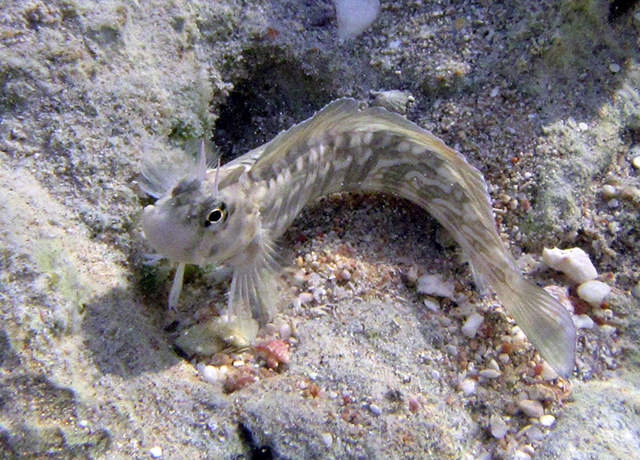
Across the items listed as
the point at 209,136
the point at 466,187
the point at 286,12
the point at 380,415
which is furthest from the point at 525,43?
the point at 380,415

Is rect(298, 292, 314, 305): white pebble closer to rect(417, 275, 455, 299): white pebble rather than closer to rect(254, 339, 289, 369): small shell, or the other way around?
rect(254, 339, 289, 369): small shell

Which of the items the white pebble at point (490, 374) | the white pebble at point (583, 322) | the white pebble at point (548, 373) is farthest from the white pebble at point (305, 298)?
the white pebble at point (583, 322)

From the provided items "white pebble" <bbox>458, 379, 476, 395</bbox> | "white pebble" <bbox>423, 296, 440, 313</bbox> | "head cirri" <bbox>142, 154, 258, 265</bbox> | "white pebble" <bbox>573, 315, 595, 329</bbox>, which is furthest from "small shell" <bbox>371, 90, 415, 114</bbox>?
"white pebble" <bbox>458, 379, 476, 395</bbox>

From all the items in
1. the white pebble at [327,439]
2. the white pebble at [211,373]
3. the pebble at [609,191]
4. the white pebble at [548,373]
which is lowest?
the white pebble at [211,373]

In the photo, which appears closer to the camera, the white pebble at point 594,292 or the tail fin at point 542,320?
the tail fin at point 542,320

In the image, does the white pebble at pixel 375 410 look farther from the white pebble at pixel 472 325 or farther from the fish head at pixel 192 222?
the fish head at pixel 192 222

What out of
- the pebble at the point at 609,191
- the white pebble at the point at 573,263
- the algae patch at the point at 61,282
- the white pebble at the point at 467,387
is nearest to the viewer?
the algae patch at the point at 61,282

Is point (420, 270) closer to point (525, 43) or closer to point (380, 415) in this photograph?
point (380, 415)
